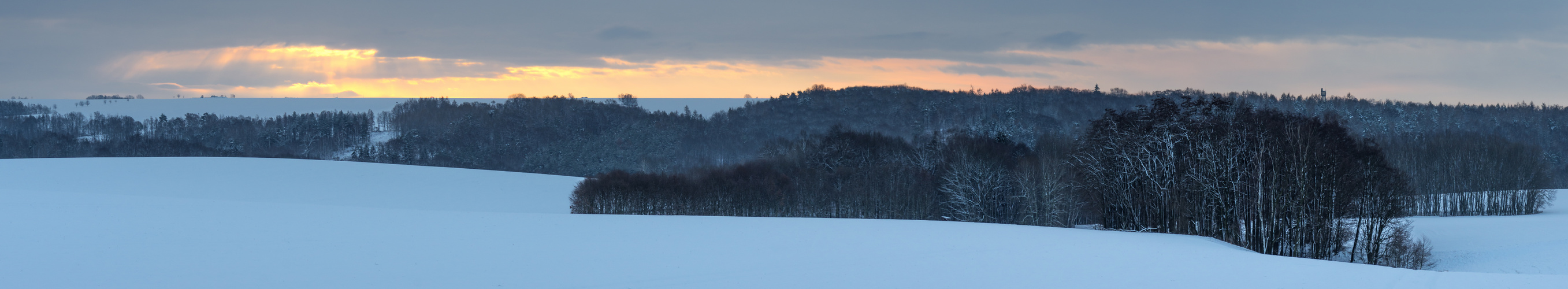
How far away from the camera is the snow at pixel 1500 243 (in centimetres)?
3016

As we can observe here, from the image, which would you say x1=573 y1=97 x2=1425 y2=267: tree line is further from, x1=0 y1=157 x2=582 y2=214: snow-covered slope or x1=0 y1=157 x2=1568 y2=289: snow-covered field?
x1=0 y1=157 x2=582 y2=214: snow-covered slope

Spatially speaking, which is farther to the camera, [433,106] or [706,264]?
[433,106]

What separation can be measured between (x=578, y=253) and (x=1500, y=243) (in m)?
38.0

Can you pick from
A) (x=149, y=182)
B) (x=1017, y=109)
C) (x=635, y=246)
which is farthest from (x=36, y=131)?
(x=635, y=246)

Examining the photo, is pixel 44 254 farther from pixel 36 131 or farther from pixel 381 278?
pixel 36 131

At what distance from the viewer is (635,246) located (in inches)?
806

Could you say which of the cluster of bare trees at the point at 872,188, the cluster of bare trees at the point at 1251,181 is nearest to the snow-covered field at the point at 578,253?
the cluster of bare trees at the point at 1251,181

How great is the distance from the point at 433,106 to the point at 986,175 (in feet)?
535

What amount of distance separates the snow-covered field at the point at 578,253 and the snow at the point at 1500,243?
495 inches

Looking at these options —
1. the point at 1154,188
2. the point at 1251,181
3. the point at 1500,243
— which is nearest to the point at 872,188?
the point at 1154,188

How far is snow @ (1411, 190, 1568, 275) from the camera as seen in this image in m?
30.2

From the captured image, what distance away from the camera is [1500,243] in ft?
115

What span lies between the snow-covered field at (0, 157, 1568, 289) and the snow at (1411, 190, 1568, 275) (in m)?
12.6

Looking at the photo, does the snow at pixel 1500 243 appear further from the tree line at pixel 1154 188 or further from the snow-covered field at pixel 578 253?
the snow-covered field at pixel 578 253
